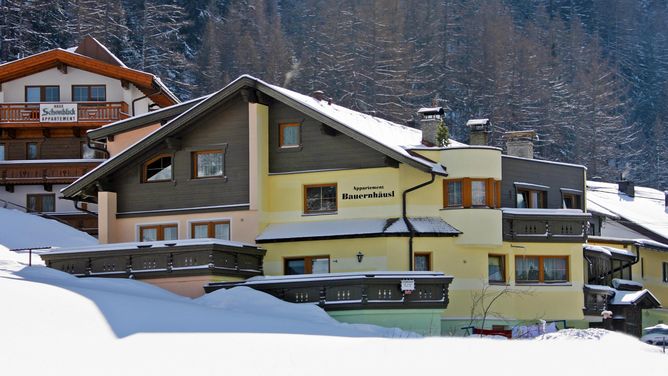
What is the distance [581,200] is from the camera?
41938 millimetres

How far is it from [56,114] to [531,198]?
25.3 metres

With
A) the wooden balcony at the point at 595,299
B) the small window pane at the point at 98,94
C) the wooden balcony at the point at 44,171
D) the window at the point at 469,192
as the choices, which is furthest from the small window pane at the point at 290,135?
the small window pane at the point at 98,94

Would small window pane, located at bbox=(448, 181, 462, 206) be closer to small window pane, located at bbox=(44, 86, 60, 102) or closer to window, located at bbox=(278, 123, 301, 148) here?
window, located at bbox=(278, 123, 301, 148)

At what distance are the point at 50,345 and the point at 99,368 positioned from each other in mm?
2155

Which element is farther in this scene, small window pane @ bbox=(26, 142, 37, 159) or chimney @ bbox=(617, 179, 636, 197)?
chimney @ bbox=(617, 179, 636, 197)

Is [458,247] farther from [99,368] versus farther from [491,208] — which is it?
[99,368]

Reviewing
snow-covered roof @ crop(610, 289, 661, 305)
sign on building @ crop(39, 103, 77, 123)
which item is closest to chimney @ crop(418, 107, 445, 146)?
snow-covered roof @ crop(610, 289, 661, 305)

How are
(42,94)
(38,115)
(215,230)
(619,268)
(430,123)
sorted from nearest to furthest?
(215,230) → (430,123) → (619,268) → (38,115) → (42,94)

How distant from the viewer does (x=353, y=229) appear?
36094 millimetres

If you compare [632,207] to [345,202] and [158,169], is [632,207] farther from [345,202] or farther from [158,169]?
[158,169]

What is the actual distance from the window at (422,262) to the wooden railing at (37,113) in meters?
23.9

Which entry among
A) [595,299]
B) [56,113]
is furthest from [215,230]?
[56,113]

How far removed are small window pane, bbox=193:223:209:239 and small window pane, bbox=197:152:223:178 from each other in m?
1.62

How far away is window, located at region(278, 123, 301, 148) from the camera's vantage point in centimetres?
3775
